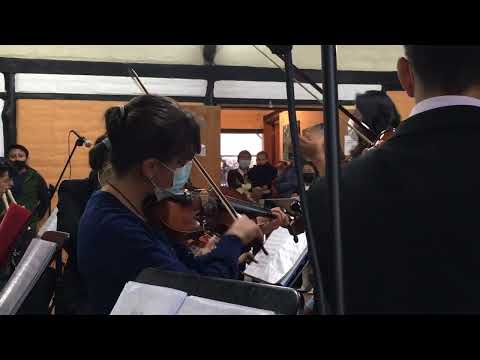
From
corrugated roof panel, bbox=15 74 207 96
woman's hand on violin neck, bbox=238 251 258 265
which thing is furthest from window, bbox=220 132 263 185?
woman's hand on violin neck, bbox=238 251 258 265

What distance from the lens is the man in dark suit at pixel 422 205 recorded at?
78 cm

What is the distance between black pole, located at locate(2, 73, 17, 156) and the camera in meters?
5.43

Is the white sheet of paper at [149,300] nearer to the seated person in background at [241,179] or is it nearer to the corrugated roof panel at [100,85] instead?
the seated person in background at [241,179]

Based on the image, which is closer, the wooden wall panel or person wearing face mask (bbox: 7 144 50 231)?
person wearing face mask (bbox: 7 144 50 231)


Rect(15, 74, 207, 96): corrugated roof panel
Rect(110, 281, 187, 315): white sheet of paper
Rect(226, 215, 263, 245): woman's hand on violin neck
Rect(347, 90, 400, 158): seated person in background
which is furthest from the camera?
Rect(15, 74, 207, 96): corrugated roof panel

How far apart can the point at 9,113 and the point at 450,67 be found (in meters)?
5.27

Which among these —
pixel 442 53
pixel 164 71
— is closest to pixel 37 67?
pixel 164 71

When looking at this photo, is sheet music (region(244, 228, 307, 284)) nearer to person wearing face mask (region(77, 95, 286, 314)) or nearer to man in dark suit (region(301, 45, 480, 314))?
person wearing face mask (region(77, 95, 286, 314))

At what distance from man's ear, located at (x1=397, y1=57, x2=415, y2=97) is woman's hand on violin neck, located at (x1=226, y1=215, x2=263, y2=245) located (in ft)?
2.68

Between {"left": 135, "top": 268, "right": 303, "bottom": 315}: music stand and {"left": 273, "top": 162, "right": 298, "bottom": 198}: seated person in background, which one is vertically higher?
{"left": 273, "top": 162, "right": 298, "bottom": 198}: seated person in background

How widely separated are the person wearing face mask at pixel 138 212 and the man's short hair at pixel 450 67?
794mm

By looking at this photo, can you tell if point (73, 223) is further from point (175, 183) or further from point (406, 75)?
point (406, 75)

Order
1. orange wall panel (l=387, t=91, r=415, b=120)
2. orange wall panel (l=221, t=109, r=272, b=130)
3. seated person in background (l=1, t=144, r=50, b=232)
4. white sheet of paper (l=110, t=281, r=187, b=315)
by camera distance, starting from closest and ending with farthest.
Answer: white sheet of paper (l=110, t=281, r=187, b=315), seated person in background (l=1, t=144, r=50, b=232), orange wall panel (l=387, t=91, r=415, b=120), orange wall panel (l=221, t=109, r=272, b=130)

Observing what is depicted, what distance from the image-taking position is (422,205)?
2.61ft
